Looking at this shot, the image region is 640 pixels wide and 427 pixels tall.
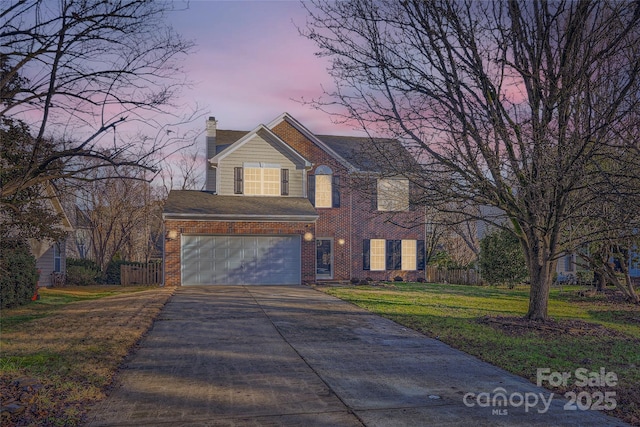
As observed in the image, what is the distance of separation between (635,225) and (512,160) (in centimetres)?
239

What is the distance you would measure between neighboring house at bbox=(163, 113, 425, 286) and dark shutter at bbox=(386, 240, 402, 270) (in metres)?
0.05

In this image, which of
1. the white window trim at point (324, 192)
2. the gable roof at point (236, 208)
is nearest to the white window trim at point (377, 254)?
the white window trim at point (324, 192)

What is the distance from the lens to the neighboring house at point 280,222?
21.9 meters

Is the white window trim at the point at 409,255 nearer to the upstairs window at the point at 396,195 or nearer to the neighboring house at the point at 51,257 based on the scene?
the upstairs window at the point at 396,195

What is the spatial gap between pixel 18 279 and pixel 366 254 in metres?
15.4

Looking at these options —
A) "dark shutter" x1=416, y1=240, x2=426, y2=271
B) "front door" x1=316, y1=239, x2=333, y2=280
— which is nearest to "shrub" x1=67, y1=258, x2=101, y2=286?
"front door" x1=316, y1=239, x2=333, y2=280

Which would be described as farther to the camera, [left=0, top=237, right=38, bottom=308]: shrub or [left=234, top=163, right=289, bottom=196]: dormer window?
→ [left=234, top=163, right=289, bottom=196]: dormer window

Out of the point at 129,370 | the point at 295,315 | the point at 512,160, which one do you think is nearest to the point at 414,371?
the point at 129,370

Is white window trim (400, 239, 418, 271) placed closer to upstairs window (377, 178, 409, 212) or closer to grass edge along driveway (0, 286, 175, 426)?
upstairs window (377, 178, 409, 212)

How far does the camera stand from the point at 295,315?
1310 cm

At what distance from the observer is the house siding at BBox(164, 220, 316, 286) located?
2161cm

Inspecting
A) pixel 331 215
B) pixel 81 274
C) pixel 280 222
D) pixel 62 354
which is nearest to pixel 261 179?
pixel 280 222

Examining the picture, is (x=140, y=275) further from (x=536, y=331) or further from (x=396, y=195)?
(x=536, y=331)

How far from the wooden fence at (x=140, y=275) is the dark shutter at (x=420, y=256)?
12.8 metres
